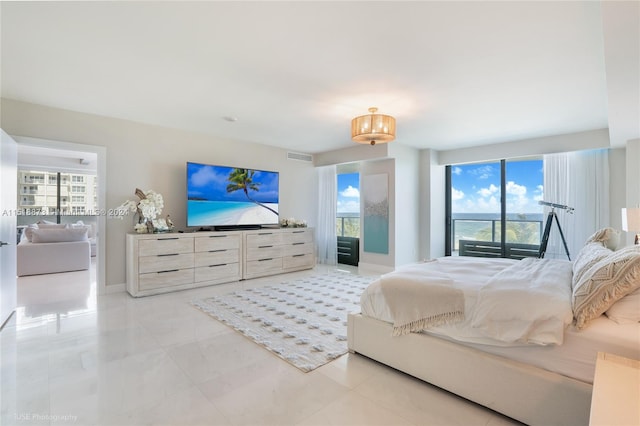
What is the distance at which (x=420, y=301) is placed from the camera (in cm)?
196

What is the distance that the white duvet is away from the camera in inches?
59.6

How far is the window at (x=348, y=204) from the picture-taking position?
691cm

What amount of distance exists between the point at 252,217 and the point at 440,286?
3.93 meters

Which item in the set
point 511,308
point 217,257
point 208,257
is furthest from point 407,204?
point 511,308

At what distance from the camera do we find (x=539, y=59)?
2.41m

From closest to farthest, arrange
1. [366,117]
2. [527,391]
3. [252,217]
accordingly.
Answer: [527,391]
[366,117]
[252,217]

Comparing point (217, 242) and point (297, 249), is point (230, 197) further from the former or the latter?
point (297, 249)

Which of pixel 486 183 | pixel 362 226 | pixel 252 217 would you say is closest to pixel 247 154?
pixel 252 217

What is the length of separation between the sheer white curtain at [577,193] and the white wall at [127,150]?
525 cm

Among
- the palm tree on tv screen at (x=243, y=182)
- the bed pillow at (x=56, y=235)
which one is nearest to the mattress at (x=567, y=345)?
the palm tree on tv screen at (x=243, y=182)

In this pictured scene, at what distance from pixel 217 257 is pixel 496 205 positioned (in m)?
5.27

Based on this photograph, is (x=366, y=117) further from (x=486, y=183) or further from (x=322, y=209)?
(x=486, y=183)

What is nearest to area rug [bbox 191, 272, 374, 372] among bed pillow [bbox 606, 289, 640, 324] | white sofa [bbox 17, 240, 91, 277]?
bed pillow [bbox 606, 289, 640, 324]

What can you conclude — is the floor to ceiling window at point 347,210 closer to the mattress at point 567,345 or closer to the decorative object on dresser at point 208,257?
the decorative object on dresser at point 208,257
